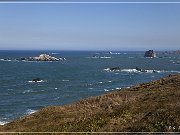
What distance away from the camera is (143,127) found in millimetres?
19656

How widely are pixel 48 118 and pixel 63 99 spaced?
113ft

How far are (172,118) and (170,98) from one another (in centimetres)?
750

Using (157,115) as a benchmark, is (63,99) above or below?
below

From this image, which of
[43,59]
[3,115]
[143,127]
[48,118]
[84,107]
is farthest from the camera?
[43,59]

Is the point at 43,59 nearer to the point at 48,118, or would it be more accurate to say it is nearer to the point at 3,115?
the point at 3,115

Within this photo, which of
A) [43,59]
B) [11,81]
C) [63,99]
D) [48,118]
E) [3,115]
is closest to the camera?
[48,118]

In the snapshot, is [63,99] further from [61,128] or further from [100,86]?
[61,128]

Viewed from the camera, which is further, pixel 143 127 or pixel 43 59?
pixel 43 59

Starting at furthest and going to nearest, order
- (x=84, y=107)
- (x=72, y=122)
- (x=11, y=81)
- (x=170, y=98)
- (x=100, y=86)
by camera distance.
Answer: (x=11, y=81) → (x=100, y=86) → (x=84, y=107) → (x=170, y=98) → (x=72, y=122)

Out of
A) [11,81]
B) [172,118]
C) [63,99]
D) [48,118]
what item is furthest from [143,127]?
[11,81]

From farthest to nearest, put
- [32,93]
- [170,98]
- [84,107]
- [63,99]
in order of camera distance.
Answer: [32,93] < [63,99] < [84,107] < [170,98]

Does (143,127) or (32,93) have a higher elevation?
(143,127)

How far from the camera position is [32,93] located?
234 ft

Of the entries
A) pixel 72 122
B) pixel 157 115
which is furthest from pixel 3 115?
pixel 157 115
